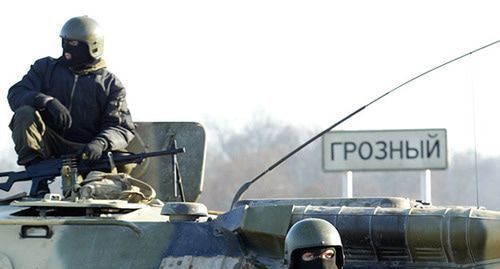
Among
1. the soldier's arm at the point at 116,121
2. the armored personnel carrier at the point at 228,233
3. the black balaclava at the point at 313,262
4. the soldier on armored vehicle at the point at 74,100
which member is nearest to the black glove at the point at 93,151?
the soldier on armored vehicle at the point at 74,100

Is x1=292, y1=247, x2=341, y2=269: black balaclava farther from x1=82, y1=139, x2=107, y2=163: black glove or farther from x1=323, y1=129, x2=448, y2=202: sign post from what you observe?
x1=323, y1=129, x2=448, y2=202: sign post

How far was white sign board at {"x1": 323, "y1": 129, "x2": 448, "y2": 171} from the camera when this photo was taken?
71.6 ft

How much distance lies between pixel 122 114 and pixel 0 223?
10.9 ft

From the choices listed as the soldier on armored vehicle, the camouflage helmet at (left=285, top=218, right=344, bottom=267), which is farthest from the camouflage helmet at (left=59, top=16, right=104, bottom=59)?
the camouflage helmet at (left=285, top=218, right=344, bottom=267)

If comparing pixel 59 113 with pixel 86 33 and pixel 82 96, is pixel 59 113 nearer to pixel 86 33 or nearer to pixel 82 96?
pixel 82 96

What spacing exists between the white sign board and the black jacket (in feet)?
23.3

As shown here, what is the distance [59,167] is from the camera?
1487cm

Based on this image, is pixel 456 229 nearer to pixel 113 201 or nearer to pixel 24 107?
pixel 113 201

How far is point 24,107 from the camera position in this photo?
15039mm

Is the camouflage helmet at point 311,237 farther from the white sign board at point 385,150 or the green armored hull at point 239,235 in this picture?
the white sign board at point 385,150

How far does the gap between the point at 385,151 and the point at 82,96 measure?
775 centimetres

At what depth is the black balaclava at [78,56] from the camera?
51.4ft

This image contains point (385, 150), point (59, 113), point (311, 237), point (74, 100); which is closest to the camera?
point (311, 237)

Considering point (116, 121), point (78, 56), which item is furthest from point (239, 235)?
point (78, 56)
